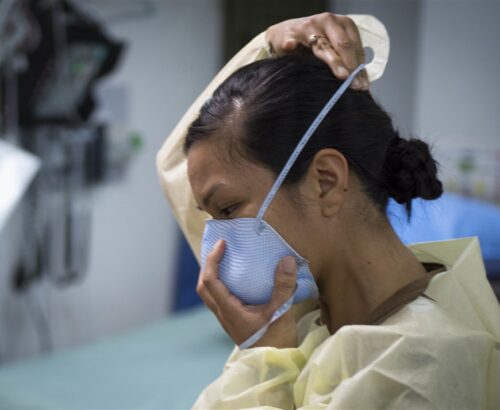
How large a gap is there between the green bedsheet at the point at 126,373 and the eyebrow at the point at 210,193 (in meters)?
1.15

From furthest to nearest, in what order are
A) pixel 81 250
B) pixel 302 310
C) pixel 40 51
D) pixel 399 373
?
pixel 81 250
pixel 40 51
pixel 302 310
pixel 399 373

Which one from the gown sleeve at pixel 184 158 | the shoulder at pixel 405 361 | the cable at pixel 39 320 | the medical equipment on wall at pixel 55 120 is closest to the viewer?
the shoulder at pixel 405 361

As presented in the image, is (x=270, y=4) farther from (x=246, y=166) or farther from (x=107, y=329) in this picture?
(x=246, y=166)

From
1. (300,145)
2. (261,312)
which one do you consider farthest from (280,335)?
(300,145)

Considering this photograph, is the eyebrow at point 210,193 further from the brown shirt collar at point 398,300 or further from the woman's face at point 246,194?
the brown shirt collar at point 398,300

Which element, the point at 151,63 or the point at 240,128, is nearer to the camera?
the point at 240,128

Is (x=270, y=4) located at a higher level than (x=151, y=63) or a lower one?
higher

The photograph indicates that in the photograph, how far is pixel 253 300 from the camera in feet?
3.35

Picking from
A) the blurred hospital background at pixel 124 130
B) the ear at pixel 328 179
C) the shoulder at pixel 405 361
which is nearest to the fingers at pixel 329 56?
the ear at pixel 328 179

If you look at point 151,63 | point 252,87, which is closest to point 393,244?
point 252,87

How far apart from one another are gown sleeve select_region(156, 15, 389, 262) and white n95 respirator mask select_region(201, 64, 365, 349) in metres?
0.17

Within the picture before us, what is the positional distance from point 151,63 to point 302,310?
243cm

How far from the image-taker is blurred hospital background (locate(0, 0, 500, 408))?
2.56m

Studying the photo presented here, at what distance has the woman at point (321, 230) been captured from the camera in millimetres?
907
